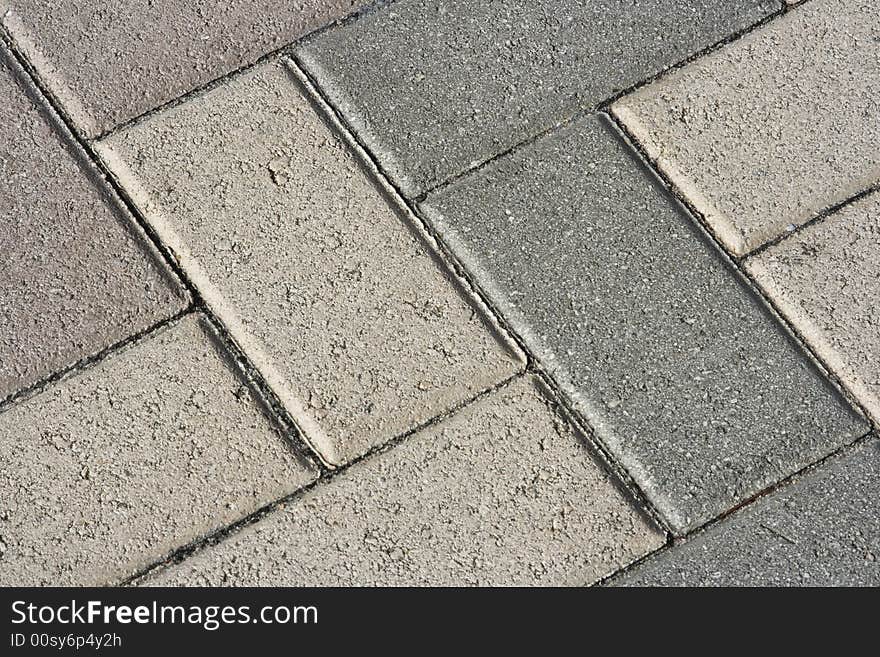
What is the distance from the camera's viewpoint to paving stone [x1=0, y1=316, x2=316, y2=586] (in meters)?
1.92

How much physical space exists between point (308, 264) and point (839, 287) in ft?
3.65

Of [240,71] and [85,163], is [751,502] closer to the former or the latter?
[240,71]

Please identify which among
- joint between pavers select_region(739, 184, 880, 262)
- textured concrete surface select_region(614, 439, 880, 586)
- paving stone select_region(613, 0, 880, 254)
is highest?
paving stone select_region(613, 0, 880, 254)

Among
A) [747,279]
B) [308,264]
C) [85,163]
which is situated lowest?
[747,279]

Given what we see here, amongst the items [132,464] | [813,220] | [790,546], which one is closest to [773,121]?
[813,220]

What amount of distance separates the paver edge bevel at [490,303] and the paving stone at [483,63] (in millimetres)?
21

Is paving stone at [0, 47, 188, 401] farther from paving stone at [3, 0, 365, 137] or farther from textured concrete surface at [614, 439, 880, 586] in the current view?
textured concrete surface at [614, 439, 880, 586]

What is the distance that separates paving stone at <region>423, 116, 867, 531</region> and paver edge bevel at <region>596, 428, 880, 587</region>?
0.01 meters

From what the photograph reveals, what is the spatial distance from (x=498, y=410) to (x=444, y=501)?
212 mm

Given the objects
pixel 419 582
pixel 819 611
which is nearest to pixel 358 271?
pixel 419 582

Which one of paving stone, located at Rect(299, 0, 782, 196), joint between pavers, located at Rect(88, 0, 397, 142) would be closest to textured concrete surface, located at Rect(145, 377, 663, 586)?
paving stone, located at Rect(299, 0, 782, 196)

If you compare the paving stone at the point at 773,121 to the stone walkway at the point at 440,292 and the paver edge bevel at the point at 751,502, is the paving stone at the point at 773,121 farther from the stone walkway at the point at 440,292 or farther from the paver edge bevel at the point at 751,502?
the paver edge bevel at the point at 751,502

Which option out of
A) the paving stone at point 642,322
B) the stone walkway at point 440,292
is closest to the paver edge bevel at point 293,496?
the stone walkway at point 440,292

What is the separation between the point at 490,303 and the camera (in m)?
2.04
